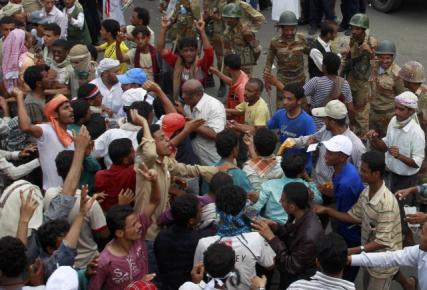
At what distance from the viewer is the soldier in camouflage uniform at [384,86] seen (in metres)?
6.97

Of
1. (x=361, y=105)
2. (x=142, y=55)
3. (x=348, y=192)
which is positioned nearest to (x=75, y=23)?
(x=142, y=55)

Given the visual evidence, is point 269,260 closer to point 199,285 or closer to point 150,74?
point 199,285

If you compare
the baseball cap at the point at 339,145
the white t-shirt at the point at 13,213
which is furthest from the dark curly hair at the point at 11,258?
the baseball cap at the point at 339,145

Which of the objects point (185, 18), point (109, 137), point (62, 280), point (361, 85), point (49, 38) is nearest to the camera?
point (62, 280)

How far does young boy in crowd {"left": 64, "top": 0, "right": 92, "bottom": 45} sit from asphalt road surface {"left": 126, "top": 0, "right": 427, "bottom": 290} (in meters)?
2.69

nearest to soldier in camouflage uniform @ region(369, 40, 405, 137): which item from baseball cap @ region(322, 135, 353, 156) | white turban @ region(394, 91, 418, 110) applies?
white turban @ region(394, 91, 418, 110)

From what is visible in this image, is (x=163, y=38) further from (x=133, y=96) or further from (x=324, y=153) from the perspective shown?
(x=324, y=153)

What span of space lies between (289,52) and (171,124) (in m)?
2.74

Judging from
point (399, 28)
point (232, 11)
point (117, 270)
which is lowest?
point (399, 28)

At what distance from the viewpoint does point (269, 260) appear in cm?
433

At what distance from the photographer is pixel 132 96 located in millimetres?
6320

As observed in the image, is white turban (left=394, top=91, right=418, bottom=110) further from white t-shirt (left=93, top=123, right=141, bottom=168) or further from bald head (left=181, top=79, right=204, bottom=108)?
white t-shirt (left=93, top=123, right=141, bottom=168)

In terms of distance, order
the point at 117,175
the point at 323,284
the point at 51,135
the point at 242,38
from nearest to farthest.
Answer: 1. the point at 323,284
2. the point at 117,175
3. the point at 51,135
4. the point at 242,38

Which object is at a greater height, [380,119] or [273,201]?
[273,201]
